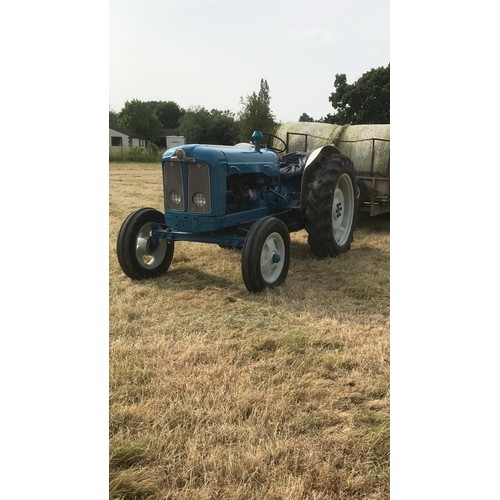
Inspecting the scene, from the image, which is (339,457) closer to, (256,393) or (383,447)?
(383,447)

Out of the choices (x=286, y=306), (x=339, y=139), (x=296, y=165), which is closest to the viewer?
(x=286, y=306)

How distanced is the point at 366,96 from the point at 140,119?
84 cm

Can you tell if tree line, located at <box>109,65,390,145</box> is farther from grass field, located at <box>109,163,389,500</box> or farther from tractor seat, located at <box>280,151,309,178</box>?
tractor seat, located at <box>280,151,309,178</box>

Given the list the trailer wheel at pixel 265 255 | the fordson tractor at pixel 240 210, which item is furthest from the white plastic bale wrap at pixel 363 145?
the trailer wheel at pixel 265 255

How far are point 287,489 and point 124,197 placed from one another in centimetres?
822

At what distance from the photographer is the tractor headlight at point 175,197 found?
4.18 meters

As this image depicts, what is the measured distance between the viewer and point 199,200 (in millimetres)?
4102

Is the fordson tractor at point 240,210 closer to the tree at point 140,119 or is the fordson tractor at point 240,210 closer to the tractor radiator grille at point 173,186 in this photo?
the tractor radiator grille at point 173,186

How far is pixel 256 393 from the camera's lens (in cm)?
228

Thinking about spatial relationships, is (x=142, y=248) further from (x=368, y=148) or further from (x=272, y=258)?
(x=368, y=148)

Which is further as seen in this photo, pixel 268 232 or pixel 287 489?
pixel 268 232

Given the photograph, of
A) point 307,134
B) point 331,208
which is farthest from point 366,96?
point 307,134

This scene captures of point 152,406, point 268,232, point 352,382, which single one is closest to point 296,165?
point 268,232

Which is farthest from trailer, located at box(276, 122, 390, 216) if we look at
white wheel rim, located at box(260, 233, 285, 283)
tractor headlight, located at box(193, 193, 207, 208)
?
tractor headlight, located at box(193, 193, 207, 208)
